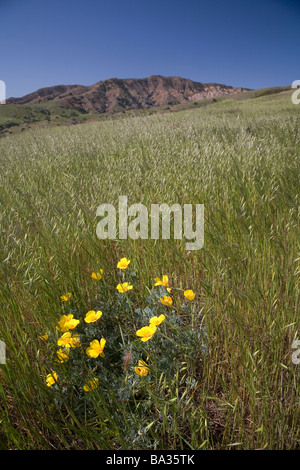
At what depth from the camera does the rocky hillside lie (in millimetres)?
88312

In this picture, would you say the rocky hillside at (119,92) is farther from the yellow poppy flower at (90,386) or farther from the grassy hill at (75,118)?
the yellow poppy flower at (90,386)

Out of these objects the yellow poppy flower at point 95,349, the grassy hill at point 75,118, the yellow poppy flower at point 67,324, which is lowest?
the yellow poppy flower at point 95,349

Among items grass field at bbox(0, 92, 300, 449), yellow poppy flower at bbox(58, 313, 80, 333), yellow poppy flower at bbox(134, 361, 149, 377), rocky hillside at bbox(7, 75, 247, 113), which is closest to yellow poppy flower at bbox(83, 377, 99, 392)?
grass field at bbox(0, 92, 300, 449)

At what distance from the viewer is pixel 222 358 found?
1112mm

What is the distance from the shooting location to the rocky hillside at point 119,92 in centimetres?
8831

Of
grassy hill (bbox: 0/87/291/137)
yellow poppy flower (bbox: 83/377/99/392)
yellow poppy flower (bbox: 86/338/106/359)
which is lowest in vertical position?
yellow poppy flower (bbox: 83/377/99/392)

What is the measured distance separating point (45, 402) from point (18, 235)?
93 centimetres

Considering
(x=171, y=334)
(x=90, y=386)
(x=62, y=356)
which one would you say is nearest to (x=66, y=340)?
(x=62, y=356)

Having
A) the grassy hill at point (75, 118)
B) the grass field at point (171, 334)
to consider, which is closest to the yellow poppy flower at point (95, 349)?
the grass field at point (171, 334)

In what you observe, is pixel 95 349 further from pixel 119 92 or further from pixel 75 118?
pixel 119 92

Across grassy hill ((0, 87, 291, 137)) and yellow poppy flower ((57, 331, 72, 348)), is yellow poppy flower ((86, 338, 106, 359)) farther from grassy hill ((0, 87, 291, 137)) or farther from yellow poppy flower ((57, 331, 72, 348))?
grassy hill ((0, 87, 291, 137))

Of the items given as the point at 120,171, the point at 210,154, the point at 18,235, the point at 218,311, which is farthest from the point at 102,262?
the point at 210,154

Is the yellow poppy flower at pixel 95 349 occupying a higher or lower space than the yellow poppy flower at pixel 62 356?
higher

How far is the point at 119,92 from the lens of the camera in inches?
4235
